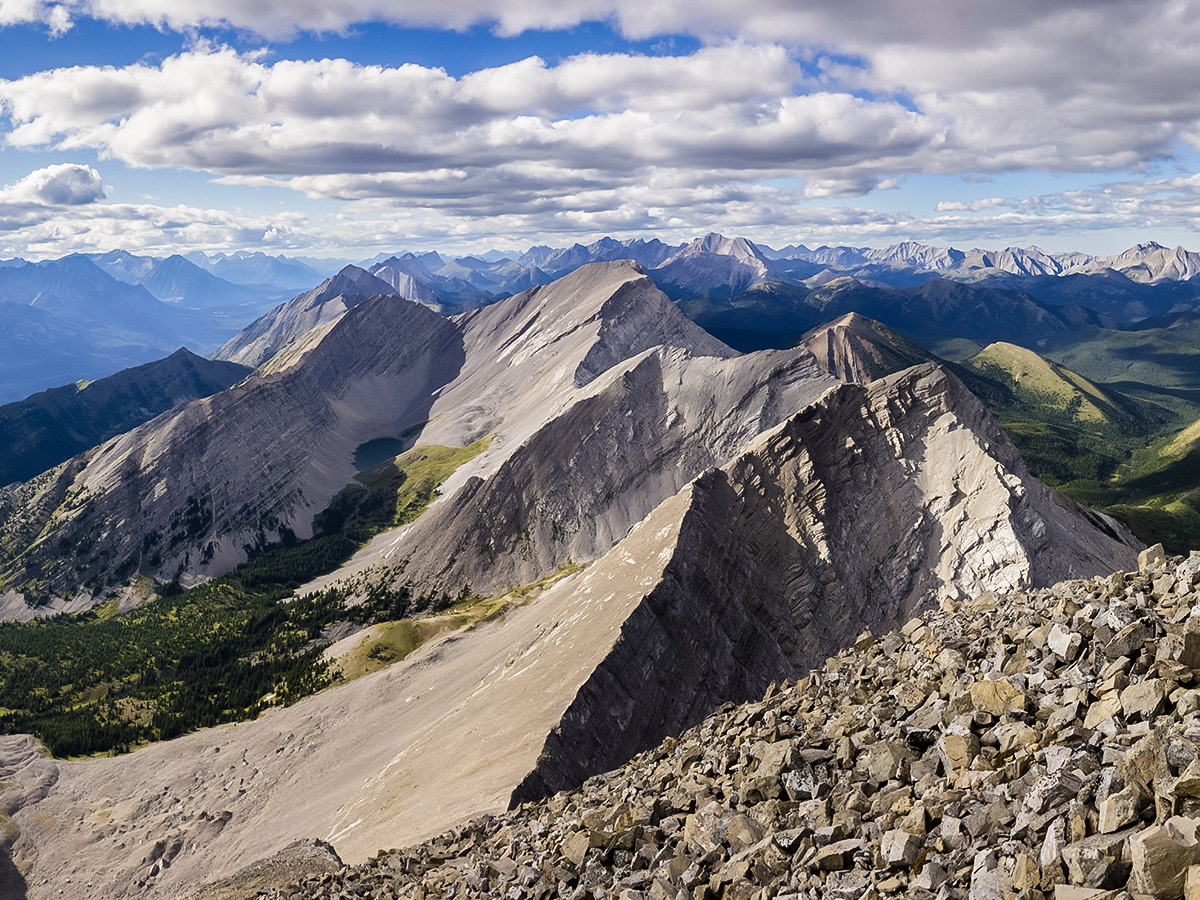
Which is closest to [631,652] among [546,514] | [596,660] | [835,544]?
[596,660]

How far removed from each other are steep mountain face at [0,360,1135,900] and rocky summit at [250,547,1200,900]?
33.7 meters

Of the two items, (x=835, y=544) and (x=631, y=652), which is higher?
(x=631, y=652)

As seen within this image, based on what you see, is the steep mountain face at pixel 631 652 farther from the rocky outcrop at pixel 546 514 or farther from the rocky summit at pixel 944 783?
the rocky outcrop at pixel 546 514

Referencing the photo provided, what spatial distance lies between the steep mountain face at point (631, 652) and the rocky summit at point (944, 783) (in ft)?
111

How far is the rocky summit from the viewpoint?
53.9 ft

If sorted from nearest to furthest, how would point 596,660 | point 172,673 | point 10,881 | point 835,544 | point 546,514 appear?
point 596,660 → point 10,881 → point 835,544 → point 172,673 → point 546,514

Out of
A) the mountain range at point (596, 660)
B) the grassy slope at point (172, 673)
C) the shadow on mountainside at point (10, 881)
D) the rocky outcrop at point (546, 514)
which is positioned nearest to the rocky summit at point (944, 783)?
the mountain range at point (596, 660)

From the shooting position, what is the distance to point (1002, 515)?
346 feet

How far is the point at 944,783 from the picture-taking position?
21391mm

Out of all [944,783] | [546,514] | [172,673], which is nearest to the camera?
[944,783]

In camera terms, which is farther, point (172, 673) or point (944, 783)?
point (172, 673)

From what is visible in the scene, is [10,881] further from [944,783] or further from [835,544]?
[944,783]

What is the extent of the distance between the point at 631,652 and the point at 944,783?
5886cm

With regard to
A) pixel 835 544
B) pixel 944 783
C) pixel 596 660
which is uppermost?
pixel 944 783
